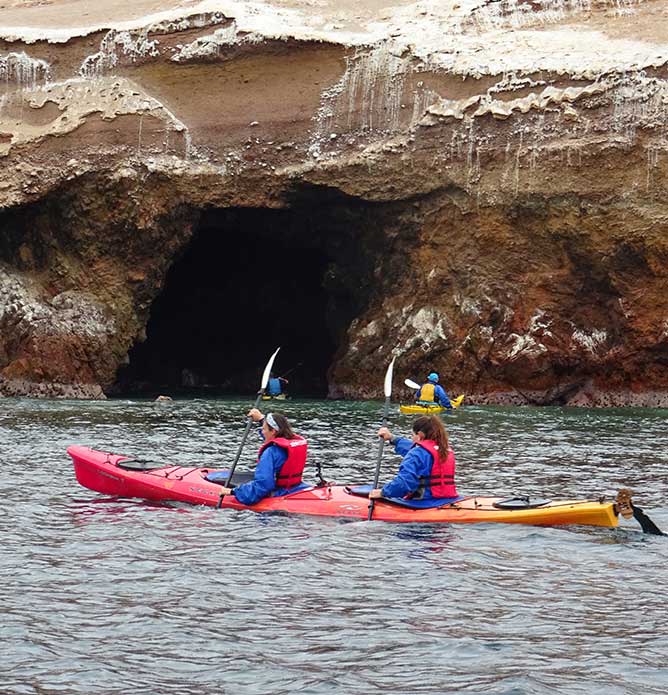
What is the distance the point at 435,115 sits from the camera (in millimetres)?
32062

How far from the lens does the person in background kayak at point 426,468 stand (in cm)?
1227

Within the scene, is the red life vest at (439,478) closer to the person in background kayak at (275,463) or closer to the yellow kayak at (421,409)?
the person in background kayak at (275,463)

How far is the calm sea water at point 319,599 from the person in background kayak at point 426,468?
1.46 feet

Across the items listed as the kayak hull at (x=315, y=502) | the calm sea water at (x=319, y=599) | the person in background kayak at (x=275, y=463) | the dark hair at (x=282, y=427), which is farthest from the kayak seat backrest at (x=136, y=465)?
the dark hair at (x=282, y=427)

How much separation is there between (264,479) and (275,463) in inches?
9.6

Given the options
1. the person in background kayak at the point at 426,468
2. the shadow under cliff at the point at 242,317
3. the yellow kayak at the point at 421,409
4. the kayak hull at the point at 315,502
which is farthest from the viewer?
the shadow under cliff at the point at 242,317

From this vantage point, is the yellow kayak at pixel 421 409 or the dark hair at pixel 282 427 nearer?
the dark hair at pixel 282 427

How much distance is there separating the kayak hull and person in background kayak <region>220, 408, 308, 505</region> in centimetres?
13

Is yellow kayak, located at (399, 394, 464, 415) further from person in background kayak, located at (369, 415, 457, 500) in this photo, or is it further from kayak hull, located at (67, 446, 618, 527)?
person in background kayak, located at (369, 415, 457, 500)

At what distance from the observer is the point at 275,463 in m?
13.0

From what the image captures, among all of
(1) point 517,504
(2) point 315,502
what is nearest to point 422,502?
(1) point 517,504

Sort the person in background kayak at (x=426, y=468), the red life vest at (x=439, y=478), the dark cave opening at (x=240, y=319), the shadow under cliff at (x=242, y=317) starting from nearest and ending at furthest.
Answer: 1. the person in background kayak at (x=426, y=468)
2. the red life vest at (x=439, y=478)
3. the shadow under cliff at (x=242, y=317)
4. the dark cave opening at (x=240, y=319)

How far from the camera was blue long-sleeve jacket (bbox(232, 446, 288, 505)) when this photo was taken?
1283 centimetres

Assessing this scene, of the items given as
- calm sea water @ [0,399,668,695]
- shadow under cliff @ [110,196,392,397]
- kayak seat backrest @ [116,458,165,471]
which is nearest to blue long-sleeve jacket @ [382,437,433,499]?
calm sea water @ [0,399,668,695]
